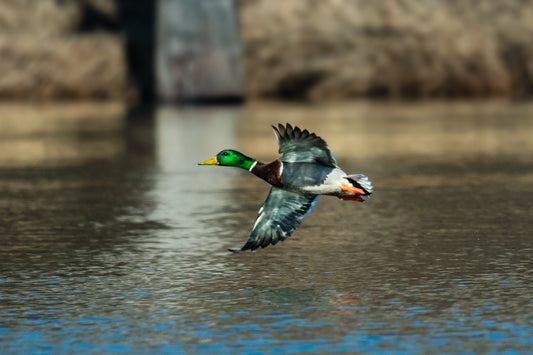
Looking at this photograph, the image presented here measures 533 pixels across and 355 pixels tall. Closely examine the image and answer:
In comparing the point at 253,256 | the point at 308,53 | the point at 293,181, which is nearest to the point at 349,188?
the point at 293,181

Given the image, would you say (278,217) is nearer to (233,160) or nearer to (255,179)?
(233,160)

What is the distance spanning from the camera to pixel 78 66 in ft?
75.4

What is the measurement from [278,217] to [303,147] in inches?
15.2

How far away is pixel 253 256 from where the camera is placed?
673 cm

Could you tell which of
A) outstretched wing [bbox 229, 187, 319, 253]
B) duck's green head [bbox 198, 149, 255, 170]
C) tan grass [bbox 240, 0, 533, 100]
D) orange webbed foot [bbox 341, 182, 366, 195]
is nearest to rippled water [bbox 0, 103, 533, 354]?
outstretched wing [bbox 229, 187, 319, 253]

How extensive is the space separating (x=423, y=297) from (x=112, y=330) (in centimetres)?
145

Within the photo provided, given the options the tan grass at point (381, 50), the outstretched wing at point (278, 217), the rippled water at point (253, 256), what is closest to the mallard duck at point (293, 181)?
the outstretched wing at point (278, 217)

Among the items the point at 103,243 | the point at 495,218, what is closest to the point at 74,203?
the point at 103,243

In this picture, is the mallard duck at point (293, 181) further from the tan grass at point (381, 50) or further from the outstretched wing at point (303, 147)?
the tan grass at point (381, 50)

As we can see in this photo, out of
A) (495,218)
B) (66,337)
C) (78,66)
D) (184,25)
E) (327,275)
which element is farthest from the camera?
(78,66)

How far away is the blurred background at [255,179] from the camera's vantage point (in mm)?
5055

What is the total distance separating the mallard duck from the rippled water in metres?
0.23

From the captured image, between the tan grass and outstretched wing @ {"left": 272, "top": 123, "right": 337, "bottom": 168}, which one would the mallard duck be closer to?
outstretched wing @ {"left": 272, "top": 123, "right": 337, "bottom": 168}

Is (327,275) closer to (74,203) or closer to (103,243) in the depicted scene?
(103,243)
